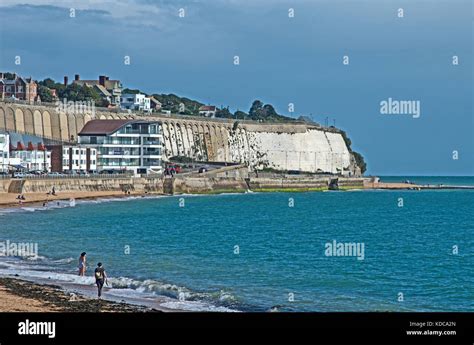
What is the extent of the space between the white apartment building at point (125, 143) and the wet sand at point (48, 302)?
7200 centimetres

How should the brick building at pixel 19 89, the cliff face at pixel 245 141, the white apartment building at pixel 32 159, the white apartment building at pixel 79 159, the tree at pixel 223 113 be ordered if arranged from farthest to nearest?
the tree at pixel 223 113 < the brick building at pixel 19 89 < the cliff face at pixel 245 141 < the white apartment building at pixel 79 159 < the white apartment building at pixel 32 159

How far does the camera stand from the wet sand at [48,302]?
20.9 metres

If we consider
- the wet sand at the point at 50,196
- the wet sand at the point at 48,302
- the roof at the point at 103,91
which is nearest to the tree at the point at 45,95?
the roof at the point at 103,91

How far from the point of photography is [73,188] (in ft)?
269

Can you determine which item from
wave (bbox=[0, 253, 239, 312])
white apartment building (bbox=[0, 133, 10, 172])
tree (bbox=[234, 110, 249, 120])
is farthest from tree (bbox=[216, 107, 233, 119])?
wave (bbox=[0, 253, 239, 312])

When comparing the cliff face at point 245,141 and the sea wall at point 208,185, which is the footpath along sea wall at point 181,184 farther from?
the cliff face at point 245,141

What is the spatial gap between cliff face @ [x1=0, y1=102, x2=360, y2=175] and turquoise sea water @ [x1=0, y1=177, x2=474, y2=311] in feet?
107

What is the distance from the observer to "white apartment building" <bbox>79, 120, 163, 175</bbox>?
97312 mm

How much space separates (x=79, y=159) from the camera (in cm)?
9481

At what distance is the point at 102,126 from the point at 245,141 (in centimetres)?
4882

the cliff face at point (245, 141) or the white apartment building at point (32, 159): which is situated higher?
the cliff face at point (245, 141)

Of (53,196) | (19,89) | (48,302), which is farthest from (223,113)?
(48,302)
